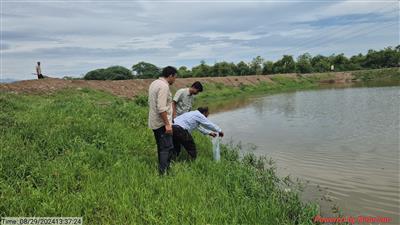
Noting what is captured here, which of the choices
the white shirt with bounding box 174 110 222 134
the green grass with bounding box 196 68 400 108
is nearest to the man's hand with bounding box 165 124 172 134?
the white shirt with bounding box 174 110 222 134

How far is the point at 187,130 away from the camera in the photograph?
693 cm

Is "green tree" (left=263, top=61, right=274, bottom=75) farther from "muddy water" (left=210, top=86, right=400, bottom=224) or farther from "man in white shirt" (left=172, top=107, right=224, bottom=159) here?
"man in white shirt" (left=172, top=107, right=224, bottom=159)

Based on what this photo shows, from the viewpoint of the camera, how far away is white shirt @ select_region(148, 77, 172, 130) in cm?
596

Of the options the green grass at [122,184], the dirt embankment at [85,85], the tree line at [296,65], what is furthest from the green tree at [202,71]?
the green grass at [122,184]

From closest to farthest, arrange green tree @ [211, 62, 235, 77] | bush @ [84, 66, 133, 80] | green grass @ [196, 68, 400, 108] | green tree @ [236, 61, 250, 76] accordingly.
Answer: green grass @ [196, 68, 400, 108]
bush @ [84, 66, 133, 80]
green tree @ [211, 62, 235, 77]
green tree @ [236, 61, 250, 76]

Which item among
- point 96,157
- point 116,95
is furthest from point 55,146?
point 116,95

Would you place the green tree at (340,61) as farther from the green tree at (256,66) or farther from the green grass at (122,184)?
the green grass at (122,184)

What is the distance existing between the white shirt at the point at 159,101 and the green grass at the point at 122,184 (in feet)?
2.84

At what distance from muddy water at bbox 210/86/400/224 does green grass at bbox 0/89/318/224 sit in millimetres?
985

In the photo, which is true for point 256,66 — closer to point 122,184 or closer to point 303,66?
point 303,66

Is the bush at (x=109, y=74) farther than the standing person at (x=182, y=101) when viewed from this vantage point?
Yes

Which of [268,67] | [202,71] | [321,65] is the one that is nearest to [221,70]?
[202,71]

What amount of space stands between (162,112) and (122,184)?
1.30 meters

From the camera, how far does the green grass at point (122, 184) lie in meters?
4.68
